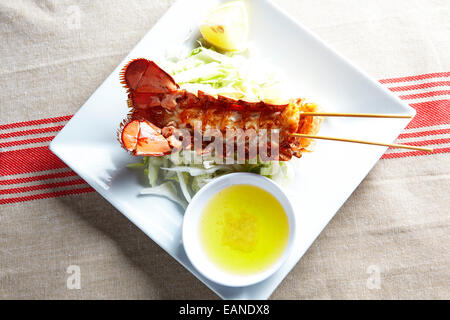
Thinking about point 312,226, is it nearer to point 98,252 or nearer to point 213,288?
point 213,288

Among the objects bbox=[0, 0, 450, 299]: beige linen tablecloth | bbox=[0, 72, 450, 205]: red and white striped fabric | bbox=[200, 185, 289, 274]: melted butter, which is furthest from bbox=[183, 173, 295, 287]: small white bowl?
bbox=[0, 72, 450, 205]: red and white striped fabric

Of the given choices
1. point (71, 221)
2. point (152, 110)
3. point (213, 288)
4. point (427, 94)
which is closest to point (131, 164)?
point (152, 110)

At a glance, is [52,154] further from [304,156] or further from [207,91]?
[304,156]

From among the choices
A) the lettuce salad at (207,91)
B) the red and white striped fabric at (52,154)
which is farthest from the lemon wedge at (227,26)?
the red and white striped fabric at (52,154)

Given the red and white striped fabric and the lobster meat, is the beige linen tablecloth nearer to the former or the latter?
the red and white striped fabric

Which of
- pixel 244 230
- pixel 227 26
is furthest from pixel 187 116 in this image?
pixel 244 230
